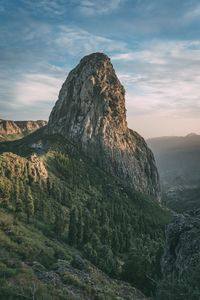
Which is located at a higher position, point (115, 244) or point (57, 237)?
point (57, 237)

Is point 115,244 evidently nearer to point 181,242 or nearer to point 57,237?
point 57,237

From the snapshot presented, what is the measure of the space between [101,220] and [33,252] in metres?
130

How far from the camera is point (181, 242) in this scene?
4800cm

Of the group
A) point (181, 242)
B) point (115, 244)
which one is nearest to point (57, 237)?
point (115, 244)

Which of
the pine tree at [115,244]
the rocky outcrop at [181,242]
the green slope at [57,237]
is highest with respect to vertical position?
the rocky outcrop at [181,242]

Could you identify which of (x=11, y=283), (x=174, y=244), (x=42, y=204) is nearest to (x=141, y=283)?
(x=174, y=244)

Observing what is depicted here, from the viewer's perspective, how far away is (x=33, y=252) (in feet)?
229

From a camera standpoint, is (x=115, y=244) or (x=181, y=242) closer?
(x=181, y=242)

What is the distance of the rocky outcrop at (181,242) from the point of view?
1757 inches

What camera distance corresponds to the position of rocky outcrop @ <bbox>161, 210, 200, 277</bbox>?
4462cm

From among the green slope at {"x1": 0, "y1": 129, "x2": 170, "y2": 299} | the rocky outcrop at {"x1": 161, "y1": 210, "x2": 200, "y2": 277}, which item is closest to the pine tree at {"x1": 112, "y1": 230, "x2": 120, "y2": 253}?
the green slope at {"x1": 0, "y1": 129, "x2": 170, "y2": 299}

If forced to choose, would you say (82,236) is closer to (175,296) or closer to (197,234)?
(197,234)

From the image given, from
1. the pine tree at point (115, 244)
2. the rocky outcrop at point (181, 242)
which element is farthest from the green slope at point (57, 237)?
the rocky outcrop at point (181, 242)

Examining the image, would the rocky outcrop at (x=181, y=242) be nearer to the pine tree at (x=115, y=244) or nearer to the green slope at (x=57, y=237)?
the green slope at (x=57, y=237)
